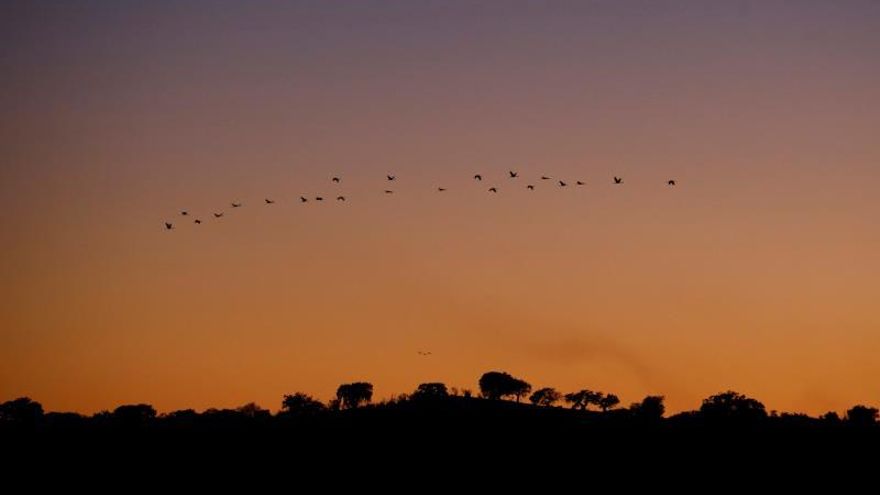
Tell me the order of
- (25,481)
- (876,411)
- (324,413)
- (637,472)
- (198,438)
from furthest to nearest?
(876,411) < (324,413) < (198,438) < (25,481) < (637,472)

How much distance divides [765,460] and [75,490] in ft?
177

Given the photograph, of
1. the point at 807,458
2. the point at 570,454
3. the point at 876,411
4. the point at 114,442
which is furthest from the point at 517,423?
the point at 876,411

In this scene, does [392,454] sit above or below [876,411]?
below

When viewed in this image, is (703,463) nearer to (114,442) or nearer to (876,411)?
(114,442)

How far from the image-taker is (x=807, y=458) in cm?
7656

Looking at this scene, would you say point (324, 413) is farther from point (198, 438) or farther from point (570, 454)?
point (570, 454)

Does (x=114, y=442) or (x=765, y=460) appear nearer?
(x=765, y=460)

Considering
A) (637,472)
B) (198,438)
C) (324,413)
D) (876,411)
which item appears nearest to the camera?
(637,472)

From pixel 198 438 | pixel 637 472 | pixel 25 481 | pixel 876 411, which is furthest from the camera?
pixel 876 411

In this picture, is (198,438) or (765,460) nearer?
(765,460)

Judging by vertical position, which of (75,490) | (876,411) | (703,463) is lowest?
(75,490)

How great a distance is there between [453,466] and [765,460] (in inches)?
952

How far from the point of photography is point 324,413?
333 feet

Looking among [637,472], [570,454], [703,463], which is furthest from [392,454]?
[703,463]
